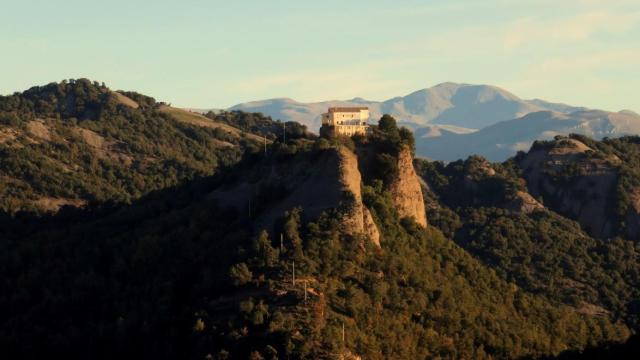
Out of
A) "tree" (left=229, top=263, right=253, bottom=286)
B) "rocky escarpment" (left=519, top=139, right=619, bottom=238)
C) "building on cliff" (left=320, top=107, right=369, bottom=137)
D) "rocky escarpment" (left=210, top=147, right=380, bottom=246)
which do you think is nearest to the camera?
"tree" (left=229, top=263, right=253, bottom=286)

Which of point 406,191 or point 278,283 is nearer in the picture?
point 278,283

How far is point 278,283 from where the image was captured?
253 feet

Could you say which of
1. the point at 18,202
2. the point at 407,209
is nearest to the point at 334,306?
the point at 407,209

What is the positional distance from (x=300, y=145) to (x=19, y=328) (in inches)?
1173

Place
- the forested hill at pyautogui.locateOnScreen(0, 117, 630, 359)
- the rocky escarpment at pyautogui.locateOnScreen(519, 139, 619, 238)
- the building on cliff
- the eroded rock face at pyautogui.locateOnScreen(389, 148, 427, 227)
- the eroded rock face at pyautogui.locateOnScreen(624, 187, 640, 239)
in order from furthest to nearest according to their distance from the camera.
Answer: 1. the rocky escarpment at pyautogui.locateOnScreen(519, 139, 619, 238)
2. the eroded rock face at pyautogui.locateOnScreen(624, 187, 640, 239)
3. the building on cliff
4. the eroded rock face at pyautogui.locateOnScreen(389, 148, 427, 227)
5. the forested hill at pyautogui.locateOnScreen(0, 117, 630, 359)

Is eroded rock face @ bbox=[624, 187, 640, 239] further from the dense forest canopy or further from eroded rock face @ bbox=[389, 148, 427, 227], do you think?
eroded rock face @ bbox=[389, 148, 427, 227]

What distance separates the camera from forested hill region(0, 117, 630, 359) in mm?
74750

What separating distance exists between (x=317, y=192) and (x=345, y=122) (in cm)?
2191

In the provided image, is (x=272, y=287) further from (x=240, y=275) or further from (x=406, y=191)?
(x=406, y=191)

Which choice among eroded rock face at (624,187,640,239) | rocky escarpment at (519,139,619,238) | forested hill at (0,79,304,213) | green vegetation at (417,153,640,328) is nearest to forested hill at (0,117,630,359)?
green vegetation at (417,153,640,328)

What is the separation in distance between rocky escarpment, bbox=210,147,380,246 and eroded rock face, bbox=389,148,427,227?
5783mm

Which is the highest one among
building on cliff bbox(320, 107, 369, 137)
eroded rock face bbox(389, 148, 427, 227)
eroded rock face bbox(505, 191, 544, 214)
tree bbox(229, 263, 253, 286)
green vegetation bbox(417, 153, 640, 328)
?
building on cliff bbox(320, 107, 369, 137)

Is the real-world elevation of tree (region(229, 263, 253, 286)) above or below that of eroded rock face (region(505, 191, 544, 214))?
above

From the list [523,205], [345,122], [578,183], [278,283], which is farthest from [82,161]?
[278,283]
